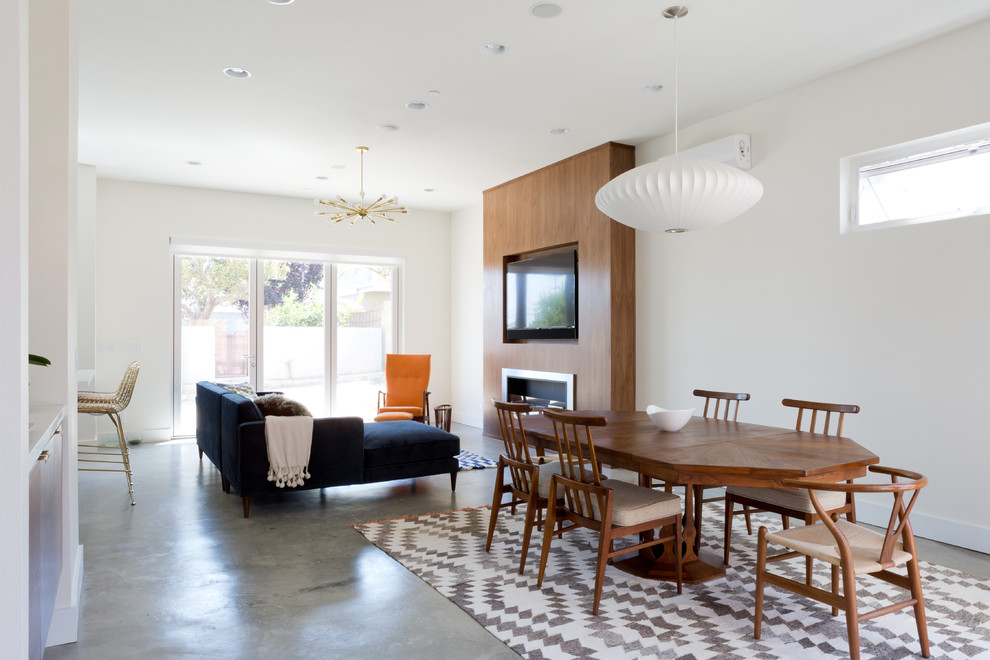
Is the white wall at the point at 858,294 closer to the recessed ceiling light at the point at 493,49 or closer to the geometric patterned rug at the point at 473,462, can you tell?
the geometric patterned rug at the point at 473,462

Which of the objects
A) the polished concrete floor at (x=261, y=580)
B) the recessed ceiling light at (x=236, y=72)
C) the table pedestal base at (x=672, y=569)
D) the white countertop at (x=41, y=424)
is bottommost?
the polished concrete floor at (x=261, y=580)

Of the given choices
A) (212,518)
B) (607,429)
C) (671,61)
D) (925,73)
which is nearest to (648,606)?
(607,429)

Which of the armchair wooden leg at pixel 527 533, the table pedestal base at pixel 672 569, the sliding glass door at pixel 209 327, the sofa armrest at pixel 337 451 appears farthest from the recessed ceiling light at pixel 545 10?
the sliding glass door at pixel 209 327

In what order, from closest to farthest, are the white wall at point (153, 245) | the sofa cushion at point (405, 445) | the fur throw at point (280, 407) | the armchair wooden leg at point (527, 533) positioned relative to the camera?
the armchair wooden leg at point (527, 533) → the fur throw at point (280, 407) → the sofa cushion at point (405, 445) → the white wall at point (153, 245)

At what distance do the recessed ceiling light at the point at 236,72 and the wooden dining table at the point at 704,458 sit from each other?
2962mm

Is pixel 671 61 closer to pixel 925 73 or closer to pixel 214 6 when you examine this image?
pixel 925 73

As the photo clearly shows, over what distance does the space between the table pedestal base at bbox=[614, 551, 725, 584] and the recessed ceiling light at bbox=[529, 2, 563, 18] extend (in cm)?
293

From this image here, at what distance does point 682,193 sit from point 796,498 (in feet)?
4.96

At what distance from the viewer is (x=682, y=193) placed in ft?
A: 9.62

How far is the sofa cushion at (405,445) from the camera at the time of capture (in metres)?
4.58

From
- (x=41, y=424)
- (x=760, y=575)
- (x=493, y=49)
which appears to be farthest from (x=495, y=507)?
(x=493, y=49)

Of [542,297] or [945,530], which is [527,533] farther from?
[542,297]

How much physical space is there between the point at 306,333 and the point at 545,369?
344 centimetres

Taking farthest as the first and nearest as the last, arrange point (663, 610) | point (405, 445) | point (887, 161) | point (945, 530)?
point (405, 445), point (887, 161), point (945, 530), point (663, 610)
